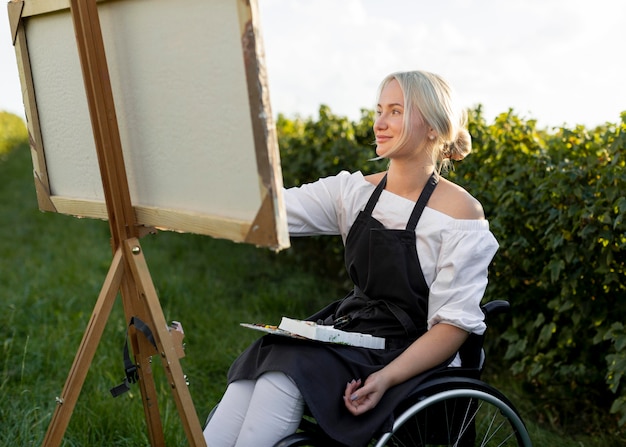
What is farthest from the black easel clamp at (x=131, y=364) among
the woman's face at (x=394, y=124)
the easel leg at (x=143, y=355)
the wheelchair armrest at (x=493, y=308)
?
the wheelchair armrest at (x=493, y=308)

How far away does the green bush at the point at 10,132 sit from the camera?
12461 mm

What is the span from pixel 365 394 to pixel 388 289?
1.06 ft

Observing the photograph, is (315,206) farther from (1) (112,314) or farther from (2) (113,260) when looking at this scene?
(1) (112,314)

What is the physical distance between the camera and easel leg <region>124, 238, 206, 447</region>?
82.4 inches

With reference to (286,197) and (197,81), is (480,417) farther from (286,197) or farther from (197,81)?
(197,81)

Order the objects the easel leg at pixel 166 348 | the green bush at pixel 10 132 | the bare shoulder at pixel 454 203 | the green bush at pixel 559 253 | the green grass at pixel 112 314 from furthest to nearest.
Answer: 1. the green bush at pixel 10 132
2. the green grass at pixel 112 314
3. the green bush at pixel 559 253
4. the bare shoulder at pixel 454 203
5. the easel leg at pixel 166 348

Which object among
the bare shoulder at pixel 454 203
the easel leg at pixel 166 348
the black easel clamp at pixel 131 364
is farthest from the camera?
the bare shoulder at pixel 454 203

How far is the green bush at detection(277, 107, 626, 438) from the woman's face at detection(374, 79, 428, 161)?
3.30 ft

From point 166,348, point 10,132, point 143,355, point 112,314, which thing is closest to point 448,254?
point 166,348

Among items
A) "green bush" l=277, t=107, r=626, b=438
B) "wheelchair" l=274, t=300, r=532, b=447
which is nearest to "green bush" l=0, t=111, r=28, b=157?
"green bush" l=277, t=107, r=626, b=438

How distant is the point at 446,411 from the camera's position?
2334 mm

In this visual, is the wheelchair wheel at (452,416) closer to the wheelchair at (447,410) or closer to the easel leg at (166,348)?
the wheelchair at (447,410)

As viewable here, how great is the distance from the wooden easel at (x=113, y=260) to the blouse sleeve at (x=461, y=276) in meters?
0.72

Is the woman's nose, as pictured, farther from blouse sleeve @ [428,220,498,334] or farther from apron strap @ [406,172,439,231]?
blouse sleeve @ [428,220,498,334]
